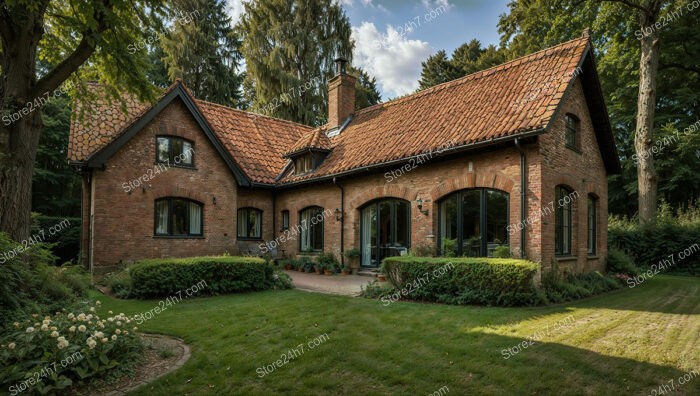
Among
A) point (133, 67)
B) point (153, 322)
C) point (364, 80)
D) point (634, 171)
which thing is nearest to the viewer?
point (153, 322)

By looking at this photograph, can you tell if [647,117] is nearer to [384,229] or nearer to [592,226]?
[592,226]

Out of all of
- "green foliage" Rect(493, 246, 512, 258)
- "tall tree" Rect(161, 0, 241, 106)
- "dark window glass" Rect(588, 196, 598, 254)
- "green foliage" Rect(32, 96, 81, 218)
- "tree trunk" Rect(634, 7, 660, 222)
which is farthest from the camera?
"tall tree" Rect(161, 0, 241, 106)

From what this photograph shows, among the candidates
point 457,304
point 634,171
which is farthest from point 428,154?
point 634,171

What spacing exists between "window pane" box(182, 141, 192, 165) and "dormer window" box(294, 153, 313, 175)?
4199 millimetres

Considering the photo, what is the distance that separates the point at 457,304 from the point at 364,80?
1173 inches

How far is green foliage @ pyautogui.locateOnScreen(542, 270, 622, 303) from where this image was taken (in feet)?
30.9

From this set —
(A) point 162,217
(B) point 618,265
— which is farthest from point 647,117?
(A) point 162,217

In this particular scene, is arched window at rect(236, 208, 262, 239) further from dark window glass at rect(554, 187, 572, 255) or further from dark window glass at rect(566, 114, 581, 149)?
dark window glass at rect(566, 114, 581, 149)

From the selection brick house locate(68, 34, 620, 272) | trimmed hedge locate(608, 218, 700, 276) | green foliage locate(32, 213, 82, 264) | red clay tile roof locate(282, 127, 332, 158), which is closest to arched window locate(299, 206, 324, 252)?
brick house locate(68, 34, 620, 272)

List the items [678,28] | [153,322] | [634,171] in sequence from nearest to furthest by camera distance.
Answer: [153,322], [678,28], [634,171]

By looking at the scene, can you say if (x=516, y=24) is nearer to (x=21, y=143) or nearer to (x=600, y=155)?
(x=600, y=155)

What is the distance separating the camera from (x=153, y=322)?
7562mm

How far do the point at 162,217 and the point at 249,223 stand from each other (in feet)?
12.5

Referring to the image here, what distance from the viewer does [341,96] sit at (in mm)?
18484
